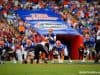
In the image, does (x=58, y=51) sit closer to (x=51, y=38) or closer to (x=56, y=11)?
(x=51, y=38)

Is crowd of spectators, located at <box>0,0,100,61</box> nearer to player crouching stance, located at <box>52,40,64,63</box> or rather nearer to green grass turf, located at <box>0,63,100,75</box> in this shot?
player crouching stance, located at <box>52,40,64,63</box>

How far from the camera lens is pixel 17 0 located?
1206 cm

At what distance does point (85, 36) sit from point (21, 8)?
2801mm

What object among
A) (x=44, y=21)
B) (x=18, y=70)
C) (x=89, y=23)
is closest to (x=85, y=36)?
(x=89, y=23)

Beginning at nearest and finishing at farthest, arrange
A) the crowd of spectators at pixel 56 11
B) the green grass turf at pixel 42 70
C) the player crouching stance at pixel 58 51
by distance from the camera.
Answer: the green grass turf at pixel 42 70 < the player crouching stance at pixel 58 51 < the crowd of spectators at pixel 56 11

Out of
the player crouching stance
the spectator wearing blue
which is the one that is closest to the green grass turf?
the player crouching stance

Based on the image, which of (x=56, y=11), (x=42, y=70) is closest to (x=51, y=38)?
(x=56, y=11)

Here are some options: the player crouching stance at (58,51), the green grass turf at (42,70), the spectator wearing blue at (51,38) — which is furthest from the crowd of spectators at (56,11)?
the green grass turf at (42,70)

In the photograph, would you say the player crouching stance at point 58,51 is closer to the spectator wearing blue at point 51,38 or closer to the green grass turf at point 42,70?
the spectator wearing blue at point 51,38

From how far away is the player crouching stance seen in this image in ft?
35.2

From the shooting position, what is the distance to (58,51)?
1098 cm

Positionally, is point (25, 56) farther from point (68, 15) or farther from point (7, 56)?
point (68, 15)

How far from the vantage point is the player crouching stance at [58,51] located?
10.7 meters

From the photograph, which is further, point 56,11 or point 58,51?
point 56,11
